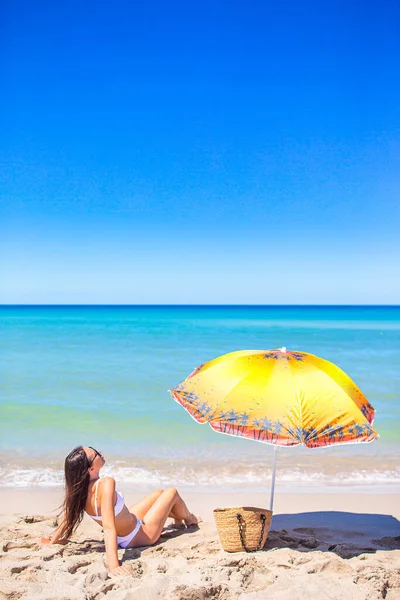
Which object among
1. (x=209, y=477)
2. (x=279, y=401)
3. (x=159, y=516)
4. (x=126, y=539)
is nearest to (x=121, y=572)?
(x=126, y=539)

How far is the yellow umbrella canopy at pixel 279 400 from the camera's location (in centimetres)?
383

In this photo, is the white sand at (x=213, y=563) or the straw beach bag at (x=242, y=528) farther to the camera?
the straw beach bag at (x=242, y=528)

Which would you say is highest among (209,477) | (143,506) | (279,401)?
(279,401)

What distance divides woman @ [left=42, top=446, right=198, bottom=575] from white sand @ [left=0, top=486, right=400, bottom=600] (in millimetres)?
112

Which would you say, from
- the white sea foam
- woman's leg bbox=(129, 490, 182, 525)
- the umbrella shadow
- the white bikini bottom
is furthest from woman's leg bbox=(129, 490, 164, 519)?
the white sea foam

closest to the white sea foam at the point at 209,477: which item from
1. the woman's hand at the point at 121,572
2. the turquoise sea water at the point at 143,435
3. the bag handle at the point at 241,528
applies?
the turquoise sea water at the point at 143,435

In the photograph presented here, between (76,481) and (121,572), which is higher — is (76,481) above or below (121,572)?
above

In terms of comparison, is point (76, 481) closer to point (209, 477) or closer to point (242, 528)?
point (242, 528)

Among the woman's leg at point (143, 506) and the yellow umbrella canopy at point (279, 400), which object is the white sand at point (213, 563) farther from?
the yellow umbrella canopy at point (279, 400)

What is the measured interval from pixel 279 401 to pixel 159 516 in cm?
174

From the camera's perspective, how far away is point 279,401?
3.99 m

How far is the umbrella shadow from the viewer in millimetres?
4613

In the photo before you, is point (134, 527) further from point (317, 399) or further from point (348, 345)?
point (348, 345)

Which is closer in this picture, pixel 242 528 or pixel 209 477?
pixel 242 528
